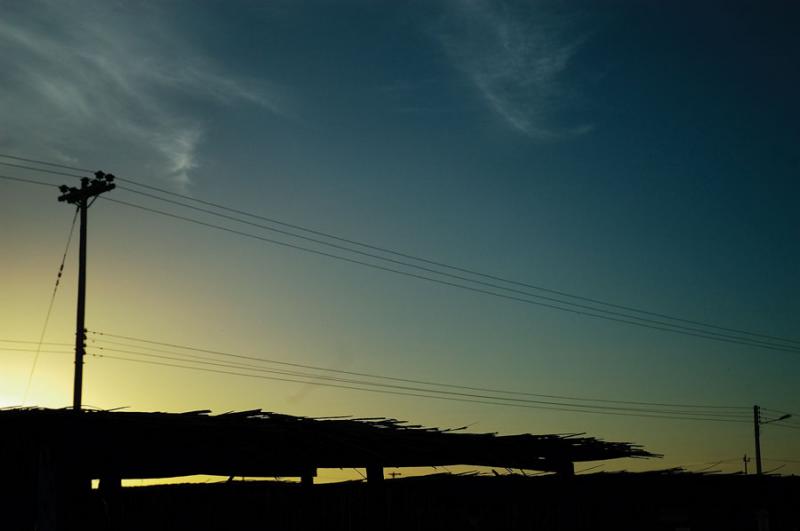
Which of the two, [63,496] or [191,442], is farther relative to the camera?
[191,442]

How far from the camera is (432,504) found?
14.4 metres

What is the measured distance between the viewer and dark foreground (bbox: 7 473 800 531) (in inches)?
493

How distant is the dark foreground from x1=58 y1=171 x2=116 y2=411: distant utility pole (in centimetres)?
718

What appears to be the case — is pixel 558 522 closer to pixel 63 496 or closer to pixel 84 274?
pixel 63 496

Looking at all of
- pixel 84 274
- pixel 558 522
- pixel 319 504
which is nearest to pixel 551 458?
pixel 558 522

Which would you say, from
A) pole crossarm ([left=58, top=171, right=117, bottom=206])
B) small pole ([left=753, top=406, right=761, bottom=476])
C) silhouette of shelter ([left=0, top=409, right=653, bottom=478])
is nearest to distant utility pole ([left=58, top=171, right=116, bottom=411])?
pole crossarm ([left=58, top=171, right=117, bottom=206])

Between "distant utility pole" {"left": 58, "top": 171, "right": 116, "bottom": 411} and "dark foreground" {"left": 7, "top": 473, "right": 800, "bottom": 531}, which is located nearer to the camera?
"dark foreground" {"left": 7, "top": 473, "right": 800, "bottom": 531}

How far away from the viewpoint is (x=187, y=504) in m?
12.6

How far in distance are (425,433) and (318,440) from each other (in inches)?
88.3

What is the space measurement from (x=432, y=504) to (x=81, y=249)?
571 inches

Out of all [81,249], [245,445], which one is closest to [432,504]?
[245,445]

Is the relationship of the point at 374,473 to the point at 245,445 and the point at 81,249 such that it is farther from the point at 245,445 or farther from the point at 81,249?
the point at 81,249

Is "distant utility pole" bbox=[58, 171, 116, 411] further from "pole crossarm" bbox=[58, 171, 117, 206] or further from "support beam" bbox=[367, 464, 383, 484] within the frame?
"support beam" bbox=[367, 464, 383, 484]

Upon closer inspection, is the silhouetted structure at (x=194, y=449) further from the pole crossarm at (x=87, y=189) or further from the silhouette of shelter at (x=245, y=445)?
the pole crossarm at (x=87, y=189)
